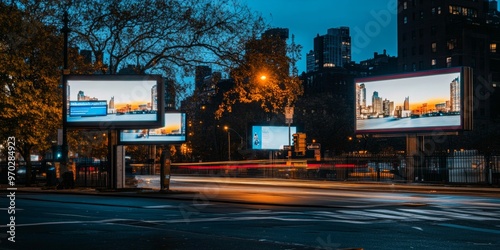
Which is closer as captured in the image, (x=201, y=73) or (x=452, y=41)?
(x=201, y=73)

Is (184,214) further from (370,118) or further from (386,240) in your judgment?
(370,118)

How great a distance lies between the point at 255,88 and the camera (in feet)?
118

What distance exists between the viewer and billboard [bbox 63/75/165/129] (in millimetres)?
32188

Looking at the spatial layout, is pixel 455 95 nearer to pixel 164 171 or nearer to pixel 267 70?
pixel 267 70

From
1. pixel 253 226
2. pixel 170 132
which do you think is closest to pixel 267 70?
pixel 170 132

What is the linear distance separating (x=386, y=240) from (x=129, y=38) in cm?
2567

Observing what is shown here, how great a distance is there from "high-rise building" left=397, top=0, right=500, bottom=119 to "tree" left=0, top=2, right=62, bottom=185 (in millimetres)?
94377

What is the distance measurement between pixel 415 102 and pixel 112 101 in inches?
949

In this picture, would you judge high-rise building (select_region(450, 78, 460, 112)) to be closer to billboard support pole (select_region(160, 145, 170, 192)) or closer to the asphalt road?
the asphalt road

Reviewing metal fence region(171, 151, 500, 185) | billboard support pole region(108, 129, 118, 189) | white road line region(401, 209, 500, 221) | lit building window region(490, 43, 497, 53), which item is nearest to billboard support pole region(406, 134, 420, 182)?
metal fence region(171, 151, 500, 185)

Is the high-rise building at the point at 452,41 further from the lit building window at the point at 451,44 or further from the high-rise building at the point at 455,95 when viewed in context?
the high-rise building at the point at 455,95

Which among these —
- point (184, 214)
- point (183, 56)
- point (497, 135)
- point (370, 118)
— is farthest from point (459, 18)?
point (184, 214)

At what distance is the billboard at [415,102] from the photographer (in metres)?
46.1

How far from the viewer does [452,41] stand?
12244 cm
